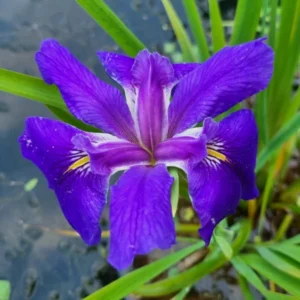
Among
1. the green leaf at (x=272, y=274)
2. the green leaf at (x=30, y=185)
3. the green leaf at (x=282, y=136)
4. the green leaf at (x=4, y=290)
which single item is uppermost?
the green leaf at (x=282, y=136)

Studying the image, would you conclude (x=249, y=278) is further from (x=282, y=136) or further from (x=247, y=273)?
(x=282, y=136)

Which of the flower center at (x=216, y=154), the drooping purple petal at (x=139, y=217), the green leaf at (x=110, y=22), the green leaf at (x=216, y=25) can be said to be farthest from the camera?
the green leaf at (x=216, y=25)

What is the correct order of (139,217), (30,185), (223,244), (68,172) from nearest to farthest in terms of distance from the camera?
(139,217) → (68,172) → (223,244) → (30,185)

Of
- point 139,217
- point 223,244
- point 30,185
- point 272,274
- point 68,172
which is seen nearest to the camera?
point 139,217

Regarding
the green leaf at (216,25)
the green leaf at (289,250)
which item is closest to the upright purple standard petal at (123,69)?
the green leaf at (216,25)

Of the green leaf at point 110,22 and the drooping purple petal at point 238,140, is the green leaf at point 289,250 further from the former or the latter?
the green leaf at point 110,22

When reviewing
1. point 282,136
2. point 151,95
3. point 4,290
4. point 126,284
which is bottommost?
point 4,290

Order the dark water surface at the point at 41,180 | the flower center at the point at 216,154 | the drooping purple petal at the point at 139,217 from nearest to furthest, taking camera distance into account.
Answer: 1. the drooping purple petal at the point at 139,217
2. the flower center at the point at 216,154
3. the dark water surface at the point at 41,180

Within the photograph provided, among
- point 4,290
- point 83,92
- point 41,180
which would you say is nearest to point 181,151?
point 83,92
